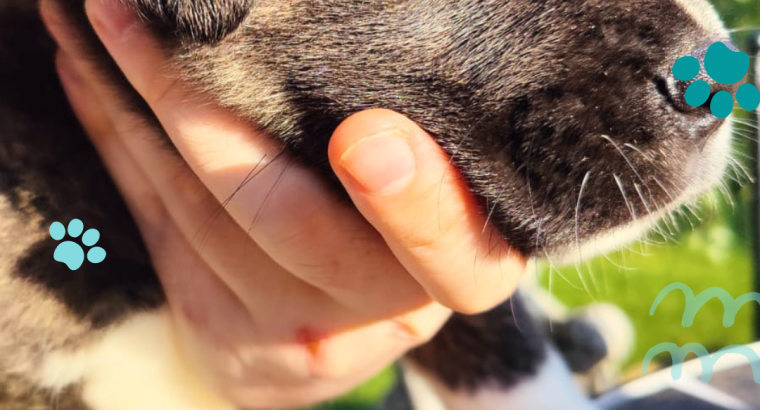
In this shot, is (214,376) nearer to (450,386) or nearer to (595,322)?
(450,386)

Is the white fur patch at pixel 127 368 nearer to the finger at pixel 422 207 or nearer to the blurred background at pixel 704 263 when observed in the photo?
the blurred background at pixel 704 263

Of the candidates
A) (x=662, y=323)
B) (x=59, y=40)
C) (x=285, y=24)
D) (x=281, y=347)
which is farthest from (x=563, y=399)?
(x=59, y=40)

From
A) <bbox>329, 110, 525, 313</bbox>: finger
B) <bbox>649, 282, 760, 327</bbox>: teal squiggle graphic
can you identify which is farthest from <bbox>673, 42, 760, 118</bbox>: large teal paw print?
<bbox>649, 282, 760, 327</bbox>: teal squiggle graphic

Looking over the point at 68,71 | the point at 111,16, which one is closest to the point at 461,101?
the point at 111,16

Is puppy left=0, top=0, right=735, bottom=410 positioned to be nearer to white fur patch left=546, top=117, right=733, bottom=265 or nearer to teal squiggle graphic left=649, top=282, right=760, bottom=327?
white fur patch left=546, top=117, right=733, bottom=265

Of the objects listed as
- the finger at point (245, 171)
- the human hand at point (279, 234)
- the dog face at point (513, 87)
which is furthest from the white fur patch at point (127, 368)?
the dog face at point (513, 87)

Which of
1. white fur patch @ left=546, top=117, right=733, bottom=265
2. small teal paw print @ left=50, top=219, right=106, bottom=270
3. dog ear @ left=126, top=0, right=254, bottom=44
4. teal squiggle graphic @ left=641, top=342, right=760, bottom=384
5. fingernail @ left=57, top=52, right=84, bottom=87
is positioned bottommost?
teal squiggle graphic @ left=641, top=342, right=760, bottom=384
